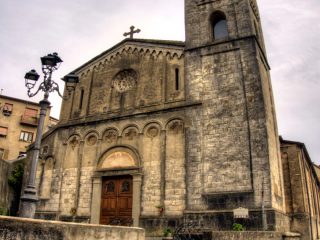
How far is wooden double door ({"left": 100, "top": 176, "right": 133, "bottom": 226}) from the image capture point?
51.3 feet

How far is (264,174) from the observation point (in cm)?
1313

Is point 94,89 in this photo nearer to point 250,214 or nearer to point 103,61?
point 103,61

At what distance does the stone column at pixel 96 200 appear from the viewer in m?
16.0

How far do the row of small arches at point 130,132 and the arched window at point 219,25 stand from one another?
538 cm

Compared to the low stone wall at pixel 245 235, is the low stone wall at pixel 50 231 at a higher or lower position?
higher

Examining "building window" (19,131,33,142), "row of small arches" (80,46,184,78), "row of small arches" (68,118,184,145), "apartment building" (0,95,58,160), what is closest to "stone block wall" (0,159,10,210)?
"row of small arches" (68,118,184,145)

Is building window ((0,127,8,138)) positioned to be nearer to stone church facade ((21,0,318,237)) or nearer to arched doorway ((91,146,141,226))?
stone church facade ((21,0,318,237))

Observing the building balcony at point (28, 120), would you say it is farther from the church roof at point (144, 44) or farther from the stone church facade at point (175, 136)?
the stone church facade at point (175, 136)

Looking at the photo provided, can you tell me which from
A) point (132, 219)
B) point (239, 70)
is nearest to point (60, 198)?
point (132, 219)

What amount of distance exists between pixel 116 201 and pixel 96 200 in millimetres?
1121

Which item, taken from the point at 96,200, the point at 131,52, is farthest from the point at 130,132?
the point at 131,52

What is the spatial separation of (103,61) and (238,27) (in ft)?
28.0

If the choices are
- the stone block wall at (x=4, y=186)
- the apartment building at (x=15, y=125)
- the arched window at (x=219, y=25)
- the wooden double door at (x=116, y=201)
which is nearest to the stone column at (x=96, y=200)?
the wooden double door at (x=116, y=201)

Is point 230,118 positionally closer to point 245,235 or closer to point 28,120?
point 245,235
